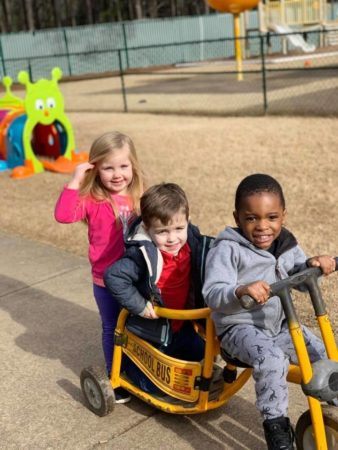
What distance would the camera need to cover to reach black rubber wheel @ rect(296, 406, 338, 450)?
7.07 ft

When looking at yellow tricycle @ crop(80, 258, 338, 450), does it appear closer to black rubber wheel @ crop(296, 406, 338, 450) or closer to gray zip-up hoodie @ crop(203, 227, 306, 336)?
black rubber wheel @ crop(296, 406, 338, 450)

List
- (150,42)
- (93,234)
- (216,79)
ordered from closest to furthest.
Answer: (93,234), (216,79), (150,42)

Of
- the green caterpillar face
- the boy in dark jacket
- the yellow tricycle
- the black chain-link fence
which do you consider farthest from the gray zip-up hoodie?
the black chain-link fence

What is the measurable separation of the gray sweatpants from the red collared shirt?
1.28ft

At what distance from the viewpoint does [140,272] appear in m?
2.64

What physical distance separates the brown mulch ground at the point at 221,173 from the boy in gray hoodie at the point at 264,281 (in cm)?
132

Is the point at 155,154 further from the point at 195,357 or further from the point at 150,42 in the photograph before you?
the point at 150,42

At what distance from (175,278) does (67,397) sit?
0.95 metres

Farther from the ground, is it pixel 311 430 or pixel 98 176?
pixel 98 176

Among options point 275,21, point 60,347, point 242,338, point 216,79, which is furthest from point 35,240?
point 275,21

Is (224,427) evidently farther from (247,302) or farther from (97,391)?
(247,302)

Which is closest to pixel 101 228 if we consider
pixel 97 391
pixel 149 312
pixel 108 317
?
pixel 108 317

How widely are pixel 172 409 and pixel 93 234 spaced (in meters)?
0.91

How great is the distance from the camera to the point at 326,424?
2.17 metres
